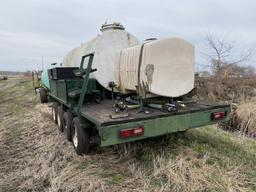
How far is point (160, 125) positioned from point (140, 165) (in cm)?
78

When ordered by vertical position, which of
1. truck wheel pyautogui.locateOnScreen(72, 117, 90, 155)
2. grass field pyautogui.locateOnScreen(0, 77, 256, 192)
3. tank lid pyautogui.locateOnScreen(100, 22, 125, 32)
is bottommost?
grass field pyautogui.locateOnScreen(0, 77, 256, 192)

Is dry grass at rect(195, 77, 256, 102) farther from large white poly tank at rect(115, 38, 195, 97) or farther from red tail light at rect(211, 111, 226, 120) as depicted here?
large white poly tank at rect(115, 38, 195, 97)

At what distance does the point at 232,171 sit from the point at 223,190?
1.61ft

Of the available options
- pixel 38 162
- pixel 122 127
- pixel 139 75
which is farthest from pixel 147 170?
pixel 38 162

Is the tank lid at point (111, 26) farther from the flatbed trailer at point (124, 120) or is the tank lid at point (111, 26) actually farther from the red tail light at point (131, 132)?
the red tail light at point (131, 132)

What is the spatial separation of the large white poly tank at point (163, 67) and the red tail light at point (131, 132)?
77cm

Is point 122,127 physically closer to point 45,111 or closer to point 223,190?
point 223,190

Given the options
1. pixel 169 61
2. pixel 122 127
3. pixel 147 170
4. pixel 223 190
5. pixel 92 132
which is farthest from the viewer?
pixel 92 132

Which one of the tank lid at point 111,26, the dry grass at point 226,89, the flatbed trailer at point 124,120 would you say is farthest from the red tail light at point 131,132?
the dry grass at point 226,89

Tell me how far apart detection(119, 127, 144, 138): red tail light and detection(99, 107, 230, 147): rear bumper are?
4cm

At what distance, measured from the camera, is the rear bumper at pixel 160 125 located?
3.10 meters

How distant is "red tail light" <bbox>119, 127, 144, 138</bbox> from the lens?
3.15 m

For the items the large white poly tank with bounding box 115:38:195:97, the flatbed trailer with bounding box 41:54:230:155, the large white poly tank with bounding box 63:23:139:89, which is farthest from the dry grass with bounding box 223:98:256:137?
the large white poly tank with bounding box 63:23:139:89

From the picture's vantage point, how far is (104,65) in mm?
5539
